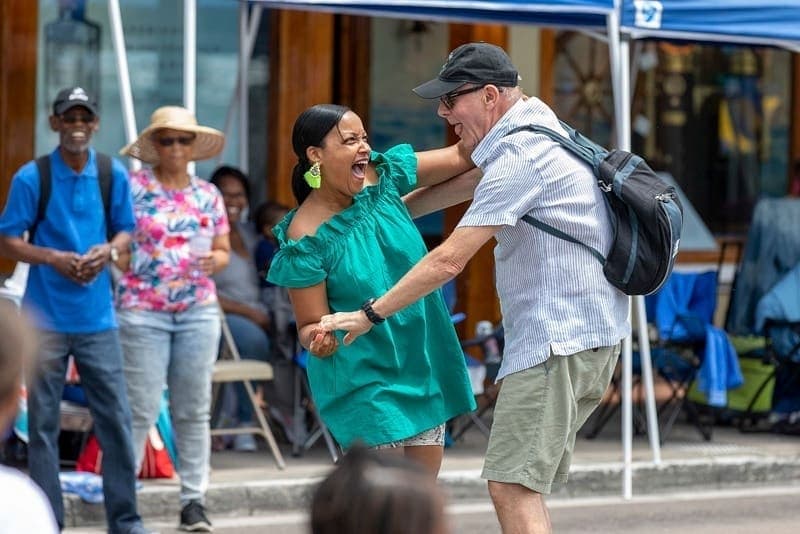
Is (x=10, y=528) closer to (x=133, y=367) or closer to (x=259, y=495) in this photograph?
(x=133, y=367)

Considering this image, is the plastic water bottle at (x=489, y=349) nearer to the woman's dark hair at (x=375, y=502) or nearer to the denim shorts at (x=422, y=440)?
the denim shorts at (x=422, y=440)

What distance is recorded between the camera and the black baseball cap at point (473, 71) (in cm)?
487

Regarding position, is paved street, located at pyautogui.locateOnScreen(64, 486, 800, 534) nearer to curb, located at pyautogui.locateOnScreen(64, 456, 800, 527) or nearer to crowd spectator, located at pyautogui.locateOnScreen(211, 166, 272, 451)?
curb, located at pyautogui.locateOnScreen(64, 456, 800, 527)

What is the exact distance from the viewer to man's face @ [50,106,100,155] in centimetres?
706

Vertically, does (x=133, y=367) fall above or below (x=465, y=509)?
above

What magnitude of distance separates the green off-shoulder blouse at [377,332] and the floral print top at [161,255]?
2.45 m

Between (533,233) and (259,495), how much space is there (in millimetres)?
3830

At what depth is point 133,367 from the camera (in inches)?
292

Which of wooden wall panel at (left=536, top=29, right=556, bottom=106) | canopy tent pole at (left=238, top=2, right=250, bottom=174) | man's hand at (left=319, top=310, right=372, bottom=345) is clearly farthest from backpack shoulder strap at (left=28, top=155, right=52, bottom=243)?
wooden wall panel at (left=536, top=29, right=556, bottom=106)

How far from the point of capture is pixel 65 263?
22.6 ft

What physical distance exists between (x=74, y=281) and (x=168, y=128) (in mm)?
1022

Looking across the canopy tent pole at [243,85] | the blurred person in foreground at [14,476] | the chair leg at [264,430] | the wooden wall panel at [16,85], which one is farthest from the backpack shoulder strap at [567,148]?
the wooden wall panel at [16,85]

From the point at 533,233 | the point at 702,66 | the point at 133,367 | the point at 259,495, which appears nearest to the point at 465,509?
the point at 259,495

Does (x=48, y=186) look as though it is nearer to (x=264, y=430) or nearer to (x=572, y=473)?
(x=264, y=430)
